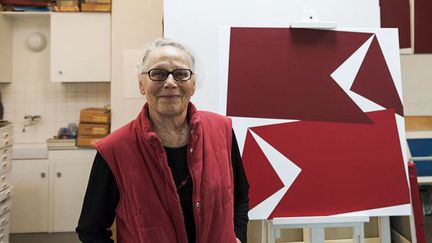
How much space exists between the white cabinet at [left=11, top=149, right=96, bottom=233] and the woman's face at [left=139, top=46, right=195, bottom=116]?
100 inches

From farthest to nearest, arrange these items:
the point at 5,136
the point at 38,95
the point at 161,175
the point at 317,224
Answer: the point at 38,95 → the point at 5,136 → the point at 317,224 → the point at 161,175

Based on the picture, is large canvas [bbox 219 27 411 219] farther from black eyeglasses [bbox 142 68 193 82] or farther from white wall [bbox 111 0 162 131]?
white wall [bbox 111 0 162 131]

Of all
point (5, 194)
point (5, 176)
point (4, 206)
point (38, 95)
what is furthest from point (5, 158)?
point (38, 95)

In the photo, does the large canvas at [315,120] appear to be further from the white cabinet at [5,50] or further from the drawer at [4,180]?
the white cabinet at [5,50]

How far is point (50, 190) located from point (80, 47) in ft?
4.70

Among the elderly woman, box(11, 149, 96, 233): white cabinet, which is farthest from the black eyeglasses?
box(11, 149, 96, 233): white cabinet

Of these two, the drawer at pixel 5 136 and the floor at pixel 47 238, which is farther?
the floor at pixel 47 238

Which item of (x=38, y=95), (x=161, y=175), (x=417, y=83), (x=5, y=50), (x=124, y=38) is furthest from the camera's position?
(x=38, y=95)

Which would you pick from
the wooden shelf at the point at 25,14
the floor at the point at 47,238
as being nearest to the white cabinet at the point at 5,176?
the floor at the point at 47,238

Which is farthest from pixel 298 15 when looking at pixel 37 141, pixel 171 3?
pixel 37 141

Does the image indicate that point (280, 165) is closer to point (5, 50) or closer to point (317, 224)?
point (317, 224)

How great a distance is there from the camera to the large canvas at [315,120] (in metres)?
1.59

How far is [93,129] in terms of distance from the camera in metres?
3.29

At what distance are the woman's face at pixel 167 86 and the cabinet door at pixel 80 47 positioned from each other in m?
2.40
